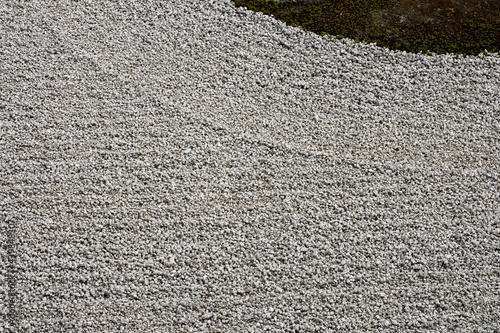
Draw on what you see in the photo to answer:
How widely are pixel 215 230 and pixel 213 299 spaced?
635mm

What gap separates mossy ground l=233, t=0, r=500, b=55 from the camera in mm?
5695

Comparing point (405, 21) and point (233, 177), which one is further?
point (405, 21)

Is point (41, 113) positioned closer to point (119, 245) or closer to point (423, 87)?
point (119, 245)

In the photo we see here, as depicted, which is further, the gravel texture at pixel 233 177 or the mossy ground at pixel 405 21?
the mossy ground at pixel 405 21

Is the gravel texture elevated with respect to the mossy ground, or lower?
lower

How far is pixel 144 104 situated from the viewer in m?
4.88

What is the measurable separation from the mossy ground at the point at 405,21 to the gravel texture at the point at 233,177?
25 cm

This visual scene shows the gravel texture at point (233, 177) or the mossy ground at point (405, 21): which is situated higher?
the mossy ground at point (405, 21)

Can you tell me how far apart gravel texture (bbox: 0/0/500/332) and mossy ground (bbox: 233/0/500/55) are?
0.82ft

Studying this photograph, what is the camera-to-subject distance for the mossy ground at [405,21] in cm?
570

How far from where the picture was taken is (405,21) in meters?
5.95

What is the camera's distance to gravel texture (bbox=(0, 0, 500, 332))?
12.2 feet

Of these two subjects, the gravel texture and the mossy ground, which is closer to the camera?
the gravel texture

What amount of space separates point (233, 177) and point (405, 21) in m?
3.43
